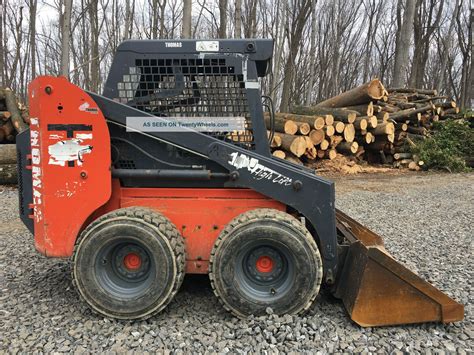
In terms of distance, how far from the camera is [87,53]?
30188mm

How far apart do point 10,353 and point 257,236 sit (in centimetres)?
185

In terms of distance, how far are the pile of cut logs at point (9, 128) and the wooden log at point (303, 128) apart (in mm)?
7287

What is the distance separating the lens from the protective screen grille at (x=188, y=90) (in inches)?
134

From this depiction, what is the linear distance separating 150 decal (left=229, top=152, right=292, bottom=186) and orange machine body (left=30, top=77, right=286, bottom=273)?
0.73 feet

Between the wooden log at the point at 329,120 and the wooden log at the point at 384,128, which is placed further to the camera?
the wooden log at the point at 384,128

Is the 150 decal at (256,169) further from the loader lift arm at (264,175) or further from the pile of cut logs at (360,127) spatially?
the pile of cut logs at (360,127)

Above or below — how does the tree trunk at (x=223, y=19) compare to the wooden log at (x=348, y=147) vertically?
above

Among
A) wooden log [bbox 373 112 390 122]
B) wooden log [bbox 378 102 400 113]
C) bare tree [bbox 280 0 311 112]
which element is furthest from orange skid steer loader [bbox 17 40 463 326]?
bare tree [bbox 280 0 311 112]

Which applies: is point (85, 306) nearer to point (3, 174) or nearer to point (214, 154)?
point (214, 154)

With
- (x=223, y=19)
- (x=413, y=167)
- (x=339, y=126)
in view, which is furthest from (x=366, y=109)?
(x=223, y=19)

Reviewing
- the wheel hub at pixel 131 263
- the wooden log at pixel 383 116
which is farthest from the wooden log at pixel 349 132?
the wheel hub at pixel 131 263

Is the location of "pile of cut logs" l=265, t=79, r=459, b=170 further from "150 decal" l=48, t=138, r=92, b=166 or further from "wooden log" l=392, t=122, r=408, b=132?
"150 decal" l=48, t=138, r=92, b=166

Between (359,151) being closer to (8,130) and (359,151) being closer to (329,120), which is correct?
(329,120)

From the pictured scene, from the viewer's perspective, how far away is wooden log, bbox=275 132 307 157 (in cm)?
1059
